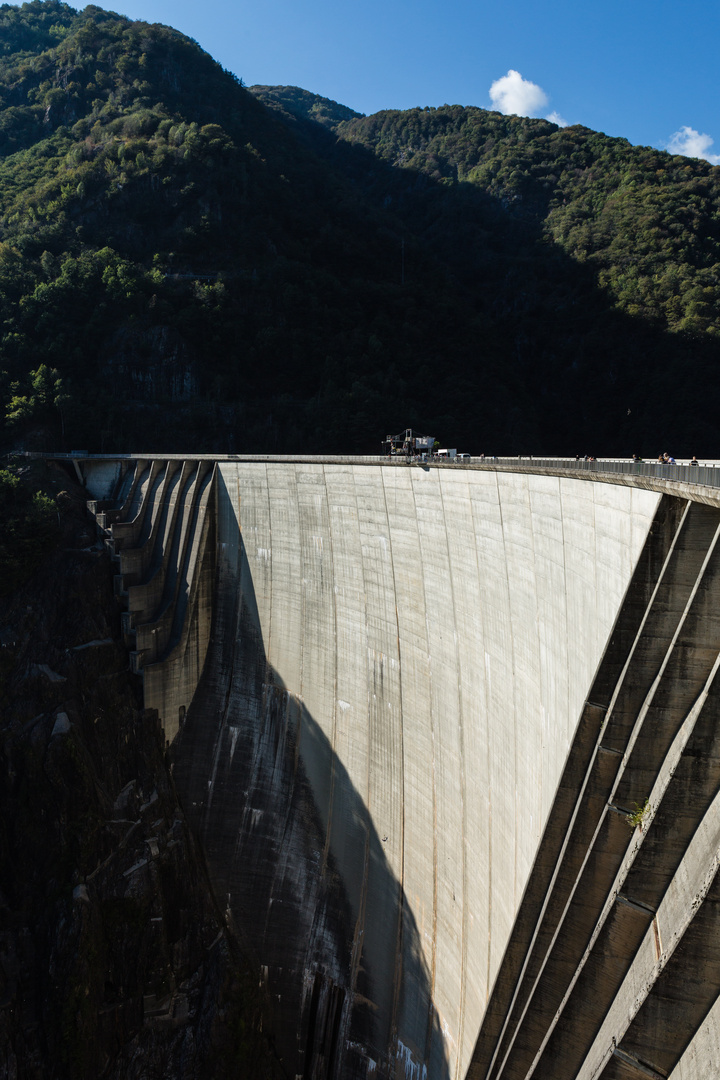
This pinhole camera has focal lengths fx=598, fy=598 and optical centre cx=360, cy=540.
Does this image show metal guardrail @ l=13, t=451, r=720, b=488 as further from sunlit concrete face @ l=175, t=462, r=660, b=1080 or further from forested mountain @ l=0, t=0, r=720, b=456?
forested mountain @ l=0, t=0, r=720, b=456

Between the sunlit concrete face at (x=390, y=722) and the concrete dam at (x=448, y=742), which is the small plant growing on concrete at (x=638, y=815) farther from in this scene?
the sunlit concrete face at (x=390, y=722)

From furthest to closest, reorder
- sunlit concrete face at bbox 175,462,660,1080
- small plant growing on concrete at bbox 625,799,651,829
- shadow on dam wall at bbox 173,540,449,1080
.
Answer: shadow on dam wall at bbox 173,540,449,1080
sunlit concrete face at bbox 175,462,660,1080
small plant growing on concrete at bbox 625,799,651,829

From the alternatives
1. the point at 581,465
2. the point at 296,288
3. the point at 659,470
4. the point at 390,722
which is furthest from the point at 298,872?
the point at 296,288

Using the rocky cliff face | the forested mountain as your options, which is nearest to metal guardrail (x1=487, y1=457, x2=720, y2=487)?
the rocky cliff face

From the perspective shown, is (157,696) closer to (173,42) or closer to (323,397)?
(323,397)

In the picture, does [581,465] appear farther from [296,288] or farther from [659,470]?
[296,288]

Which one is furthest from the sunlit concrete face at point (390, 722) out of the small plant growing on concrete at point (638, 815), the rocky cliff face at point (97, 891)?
the small plant growing on concrete at point (638, 815)
